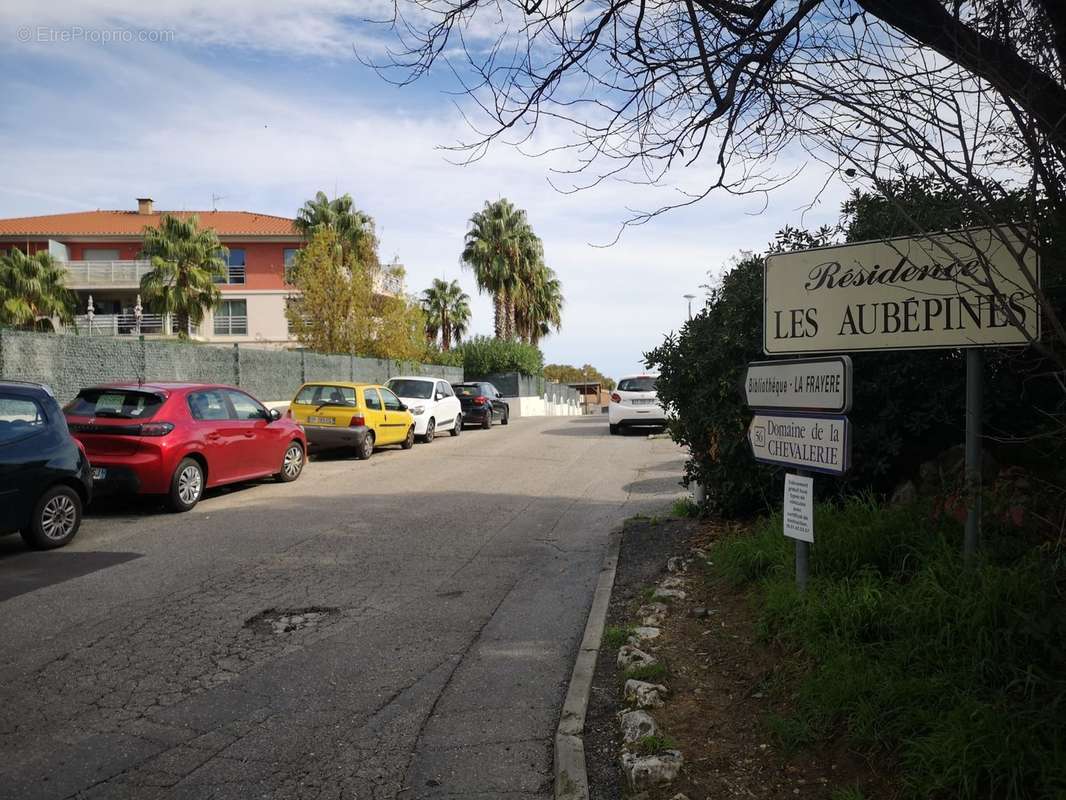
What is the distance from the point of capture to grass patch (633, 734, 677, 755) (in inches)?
145

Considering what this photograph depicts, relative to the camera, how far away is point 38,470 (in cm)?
792

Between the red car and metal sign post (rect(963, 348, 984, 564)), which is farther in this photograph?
the red car

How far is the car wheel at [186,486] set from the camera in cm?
1027

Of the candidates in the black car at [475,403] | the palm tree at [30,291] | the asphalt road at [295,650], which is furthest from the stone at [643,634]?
the palm tree at [30,291]

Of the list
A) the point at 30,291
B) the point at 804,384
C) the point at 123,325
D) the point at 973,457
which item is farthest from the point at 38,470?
the point at 123,325

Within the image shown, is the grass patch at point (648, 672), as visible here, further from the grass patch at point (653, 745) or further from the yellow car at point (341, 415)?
the yellow car at point (341, 415)

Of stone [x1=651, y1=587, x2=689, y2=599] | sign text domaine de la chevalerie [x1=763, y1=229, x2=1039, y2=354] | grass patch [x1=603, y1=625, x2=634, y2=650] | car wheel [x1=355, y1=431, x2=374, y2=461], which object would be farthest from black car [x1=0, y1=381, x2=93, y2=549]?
car wheel [x1=355, y1=431, x2=374, y2=461]

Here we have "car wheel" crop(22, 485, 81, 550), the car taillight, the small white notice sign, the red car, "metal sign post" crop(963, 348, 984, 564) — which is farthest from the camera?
the car taillight

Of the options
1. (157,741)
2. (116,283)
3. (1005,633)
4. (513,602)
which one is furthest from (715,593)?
(116,283)

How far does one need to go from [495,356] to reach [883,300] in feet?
143

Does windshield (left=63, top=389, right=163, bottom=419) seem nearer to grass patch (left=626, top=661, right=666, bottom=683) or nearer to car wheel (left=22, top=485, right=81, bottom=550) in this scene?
car wheel (left=22, top=485, right=81, bottom=550)

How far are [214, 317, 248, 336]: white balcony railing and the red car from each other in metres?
39.5

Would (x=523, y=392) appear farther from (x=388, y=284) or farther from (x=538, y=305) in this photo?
(x=388, y=284)

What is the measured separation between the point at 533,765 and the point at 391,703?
102cm
